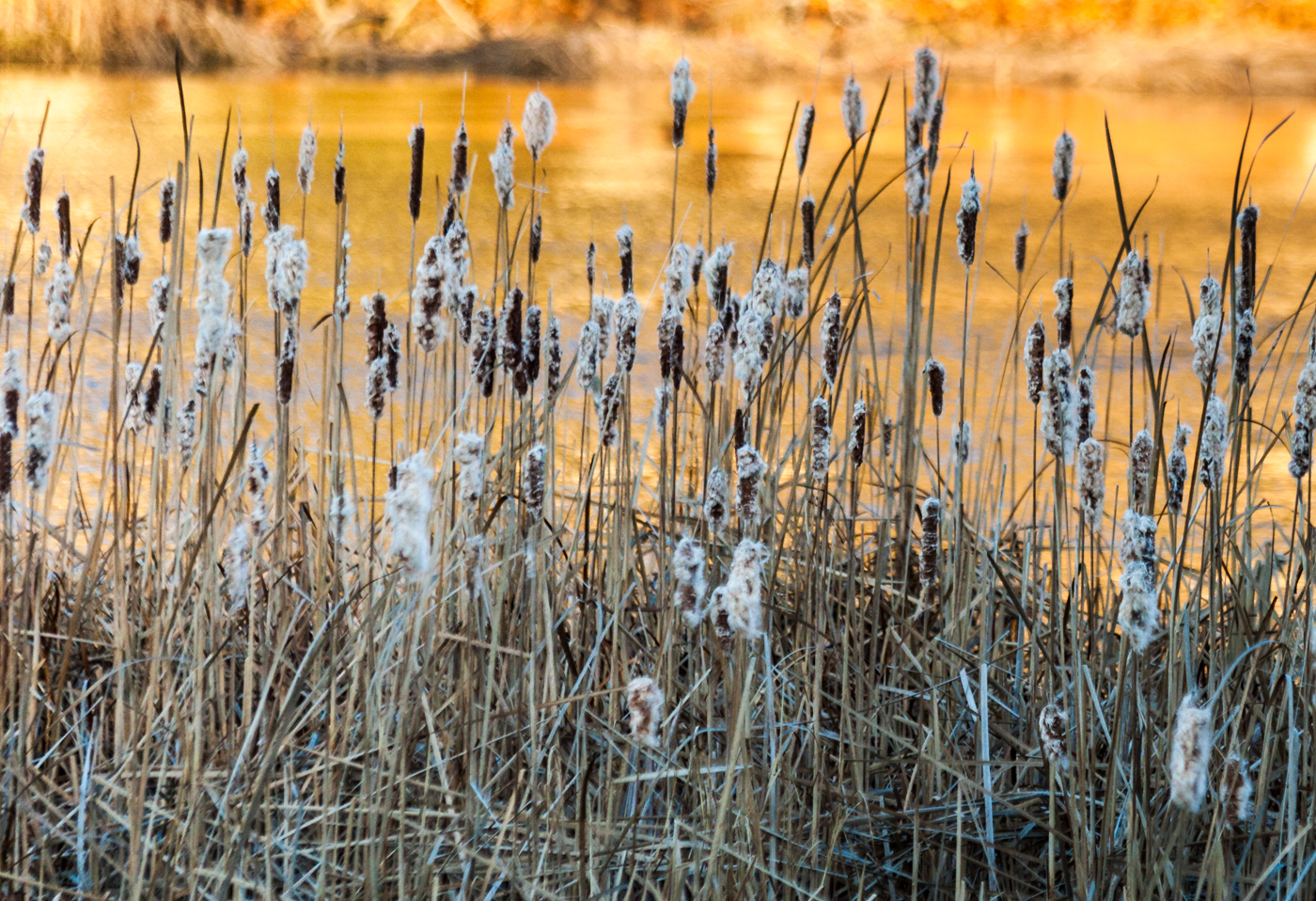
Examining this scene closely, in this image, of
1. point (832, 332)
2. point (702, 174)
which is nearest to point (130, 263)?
point (832, 332)

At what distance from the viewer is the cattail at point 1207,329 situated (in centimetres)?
96

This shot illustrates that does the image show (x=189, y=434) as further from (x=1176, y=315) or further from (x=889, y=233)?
(x=889, y=233)

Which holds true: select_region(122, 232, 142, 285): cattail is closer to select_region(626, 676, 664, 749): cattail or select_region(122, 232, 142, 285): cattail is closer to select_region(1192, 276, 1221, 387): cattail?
select_region(626, 676, 664, 749): cattail

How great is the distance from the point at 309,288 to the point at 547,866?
8.38 ft

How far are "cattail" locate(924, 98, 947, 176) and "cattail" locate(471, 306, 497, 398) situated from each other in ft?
1.41

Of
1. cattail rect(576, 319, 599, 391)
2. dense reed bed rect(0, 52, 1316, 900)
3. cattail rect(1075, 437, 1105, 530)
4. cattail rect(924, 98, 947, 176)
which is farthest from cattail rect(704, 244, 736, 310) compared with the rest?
cattail rect(1075, 437, 1105, 530)

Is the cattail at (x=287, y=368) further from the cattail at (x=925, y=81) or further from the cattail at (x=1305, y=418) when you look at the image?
the cattail at (x=1305, y=418)

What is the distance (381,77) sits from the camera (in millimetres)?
9250

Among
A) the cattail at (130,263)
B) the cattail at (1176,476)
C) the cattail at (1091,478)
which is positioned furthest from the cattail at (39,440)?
the cattail at (1176,476)

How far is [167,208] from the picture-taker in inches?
44.9

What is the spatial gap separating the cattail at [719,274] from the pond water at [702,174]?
0.75 m

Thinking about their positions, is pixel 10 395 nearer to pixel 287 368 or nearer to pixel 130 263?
pixel 287 368

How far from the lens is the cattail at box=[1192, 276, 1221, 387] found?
959mm

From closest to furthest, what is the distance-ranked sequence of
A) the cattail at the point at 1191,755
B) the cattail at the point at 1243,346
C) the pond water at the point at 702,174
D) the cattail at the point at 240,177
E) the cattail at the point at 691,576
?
the cattail at the point at 1191,755
the cattail at the point at 691,576
the cattail at the point at 1243,346
the cattail at the point at 240,177
the pond water at the point at 702,174
